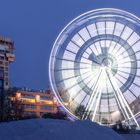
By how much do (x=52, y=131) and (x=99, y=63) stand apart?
85.0 ft

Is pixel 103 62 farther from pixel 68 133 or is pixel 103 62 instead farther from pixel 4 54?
pixel 4 54

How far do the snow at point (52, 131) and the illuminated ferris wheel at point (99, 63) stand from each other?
22713mm

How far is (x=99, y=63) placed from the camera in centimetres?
3841

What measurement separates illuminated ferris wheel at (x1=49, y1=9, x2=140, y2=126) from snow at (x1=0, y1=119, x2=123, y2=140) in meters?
22.7

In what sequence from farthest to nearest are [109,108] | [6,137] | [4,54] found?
[4,54] → [109,108] → [6,137]

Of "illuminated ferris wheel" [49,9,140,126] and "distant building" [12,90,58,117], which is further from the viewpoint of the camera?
"distant building" [12,90,58,117]

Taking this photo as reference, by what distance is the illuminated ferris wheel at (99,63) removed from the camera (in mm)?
37312

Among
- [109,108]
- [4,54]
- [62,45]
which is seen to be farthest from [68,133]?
[4,54]

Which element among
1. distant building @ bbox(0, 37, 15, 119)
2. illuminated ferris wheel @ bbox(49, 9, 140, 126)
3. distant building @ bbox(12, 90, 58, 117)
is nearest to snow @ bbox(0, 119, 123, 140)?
illuminated ferris wheel @ bbox(49, 9, 140, 126)

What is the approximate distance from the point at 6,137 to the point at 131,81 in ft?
89.7

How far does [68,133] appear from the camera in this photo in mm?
12859

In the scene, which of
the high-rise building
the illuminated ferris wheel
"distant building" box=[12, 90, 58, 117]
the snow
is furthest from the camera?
the high-rise building

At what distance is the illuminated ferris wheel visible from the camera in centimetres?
3731

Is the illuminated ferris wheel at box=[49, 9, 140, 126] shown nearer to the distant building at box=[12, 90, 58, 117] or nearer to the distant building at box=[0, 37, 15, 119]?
the distant building at box=[12, 90, 58, 117]
